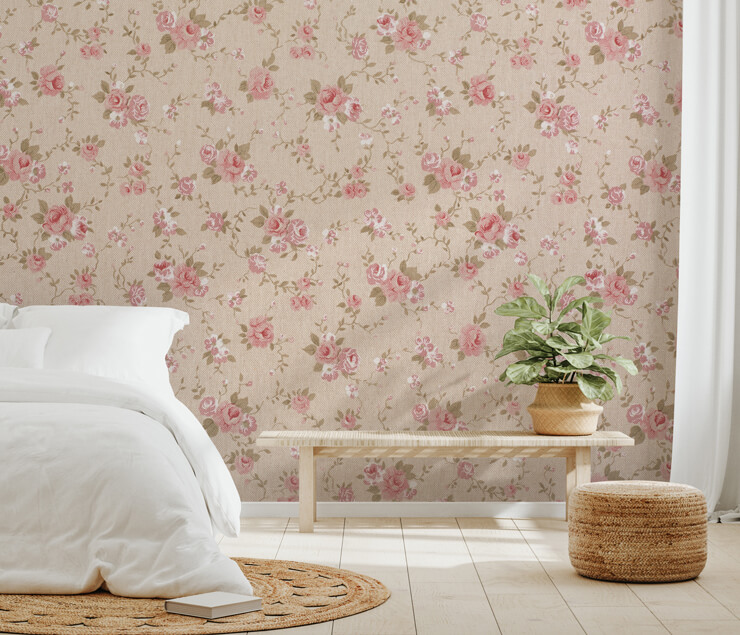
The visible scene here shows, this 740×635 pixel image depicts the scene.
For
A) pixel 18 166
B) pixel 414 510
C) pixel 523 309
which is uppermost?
pixel 18 166

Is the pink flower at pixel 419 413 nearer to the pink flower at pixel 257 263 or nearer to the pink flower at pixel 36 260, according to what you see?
the pink flower at pixel 257 263

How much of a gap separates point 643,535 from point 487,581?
1.51ft

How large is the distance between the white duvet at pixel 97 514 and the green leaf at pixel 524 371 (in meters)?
1.48

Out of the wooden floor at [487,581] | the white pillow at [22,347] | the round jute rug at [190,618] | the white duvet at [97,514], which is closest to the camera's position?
the round jute rug at [190,618]

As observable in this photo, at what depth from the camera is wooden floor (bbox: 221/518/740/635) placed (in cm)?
231

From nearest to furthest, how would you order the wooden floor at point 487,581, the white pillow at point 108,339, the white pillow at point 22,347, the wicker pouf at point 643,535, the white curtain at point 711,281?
the wooden floor at point 487,581 → the wicker pouf at point 643,535 → the white pillow at point 22,347 → the white pillow at point 108,339 → the white curtain at point 711,281

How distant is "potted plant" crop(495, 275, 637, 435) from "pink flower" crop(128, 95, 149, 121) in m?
1.73

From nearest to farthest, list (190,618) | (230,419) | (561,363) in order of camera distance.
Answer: (190,618) < (561,363) < (230,419)

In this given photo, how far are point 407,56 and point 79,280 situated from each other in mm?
1694

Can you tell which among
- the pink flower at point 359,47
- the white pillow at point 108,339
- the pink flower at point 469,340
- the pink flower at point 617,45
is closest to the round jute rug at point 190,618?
the white pillow at point 108,339

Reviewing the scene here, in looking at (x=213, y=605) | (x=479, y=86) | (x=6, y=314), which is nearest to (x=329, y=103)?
(x=479, y=86)

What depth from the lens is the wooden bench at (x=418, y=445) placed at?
3691mm

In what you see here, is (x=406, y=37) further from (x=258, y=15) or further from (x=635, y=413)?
(x=635, y=413)

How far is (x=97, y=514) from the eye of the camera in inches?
98.7
